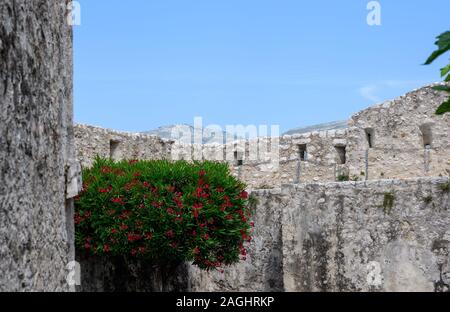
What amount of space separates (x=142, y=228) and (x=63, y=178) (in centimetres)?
461

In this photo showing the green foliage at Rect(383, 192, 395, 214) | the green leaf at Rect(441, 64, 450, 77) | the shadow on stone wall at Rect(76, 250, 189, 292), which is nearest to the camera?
the green leaf at Rect(441, 64, 450, 77)

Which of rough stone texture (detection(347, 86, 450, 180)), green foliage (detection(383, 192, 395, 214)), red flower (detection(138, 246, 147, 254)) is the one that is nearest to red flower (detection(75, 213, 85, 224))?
red flower (detection(138, 246, 147, 254))

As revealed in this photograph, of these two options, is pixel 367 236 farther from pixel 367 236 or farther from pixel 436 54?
pixel 436 54

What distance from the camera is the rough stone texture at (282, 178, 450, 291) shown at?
456 inches

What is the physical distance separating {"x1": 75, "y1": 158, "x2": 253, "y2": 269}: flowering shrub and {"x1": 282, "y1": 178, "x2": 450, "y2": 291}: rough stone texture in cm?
126

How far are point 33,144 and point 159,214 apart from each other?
6.03 meters

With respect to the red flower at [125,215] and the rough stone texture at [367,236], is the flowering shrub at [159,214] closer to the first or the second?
the red flower at [125,215]

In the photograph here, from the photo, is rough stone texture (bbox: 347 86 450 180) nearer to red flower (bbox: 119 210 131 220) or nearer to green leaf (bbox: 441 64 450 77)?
red flower (bbox: 119 210 131 220)

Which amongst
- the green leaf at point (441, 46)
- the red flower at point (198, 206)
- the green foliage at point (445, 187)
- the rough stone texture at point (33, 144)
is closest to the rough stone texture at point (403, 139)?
the green foliage at point (445, 187)

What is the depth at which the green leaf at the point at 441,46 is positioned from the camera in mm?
2235

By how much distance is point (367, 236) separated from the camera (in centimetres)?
1218

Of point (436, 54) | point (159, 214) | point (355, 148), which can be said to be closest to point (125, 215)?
point (159, 214)
